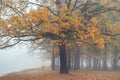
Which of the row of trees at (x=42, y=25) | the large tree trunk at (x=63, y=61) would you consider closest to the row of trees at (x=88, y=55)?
the large tree trunk at (x=63, y=61)

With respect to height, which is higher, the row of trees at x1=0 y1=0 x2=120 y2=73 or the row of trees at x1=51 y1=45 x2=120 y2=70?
the row of trees at x1=0 y1=0 x2=120 y2=73

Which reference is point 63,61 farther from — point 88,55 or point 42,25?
point 88,55

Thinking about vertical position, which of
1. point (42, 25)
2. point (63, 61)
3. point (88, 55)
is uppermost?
point (42, 25)

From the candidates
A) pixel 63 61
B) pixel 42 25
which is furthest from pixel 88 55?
pixel 42 25

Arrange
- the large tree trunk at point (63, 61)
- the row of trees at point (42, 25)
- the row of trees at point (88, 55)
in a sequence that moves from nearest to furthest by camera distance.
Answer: the row of trees at point (42, 25) < the large tree trunk at point (63, 61) < the row of trees at point (88, 55)

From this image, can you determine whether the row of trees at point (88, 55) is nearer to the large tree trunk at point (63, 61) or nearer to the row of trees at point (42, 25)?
the large tree trunk at point (63, 61)

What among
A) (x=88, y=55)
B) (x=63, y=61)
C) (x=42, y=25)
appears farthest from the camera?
(x=88, y=55)

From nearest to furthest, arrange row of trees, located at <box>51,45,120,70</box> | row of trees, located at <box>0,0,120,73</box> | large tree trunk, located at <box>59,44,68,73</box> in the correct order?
row of trees, located at <box>0,0,120,73</box> → large tree trunk, located at <box>59,44,68,73</box> → row of trees, located at <box>51,45,120,70</box>

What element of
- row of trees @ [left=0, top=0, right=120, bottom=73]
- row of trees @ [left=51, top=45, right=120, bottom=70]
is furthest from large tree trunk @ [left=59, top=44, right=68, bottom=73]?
row of trees @ [left=51, top=45, right=120, bottom=70]

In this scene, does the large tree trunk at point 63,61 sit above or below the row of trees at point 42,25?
below

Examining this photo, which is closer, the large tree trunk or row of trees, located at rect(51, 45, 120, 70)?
the large tree trunk

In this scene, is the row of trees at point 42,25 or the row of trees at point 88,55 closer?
the row of trees at point 42,25

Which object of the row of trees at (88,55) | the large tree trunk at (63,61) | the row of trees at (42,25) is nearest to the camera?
the row of trees at (42,25)

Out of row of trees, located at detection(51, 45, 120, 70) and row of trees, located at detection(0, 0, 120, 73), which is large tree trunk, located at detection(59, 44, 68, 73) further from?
row of trees, located at detection(51, 45, 120, 70)
